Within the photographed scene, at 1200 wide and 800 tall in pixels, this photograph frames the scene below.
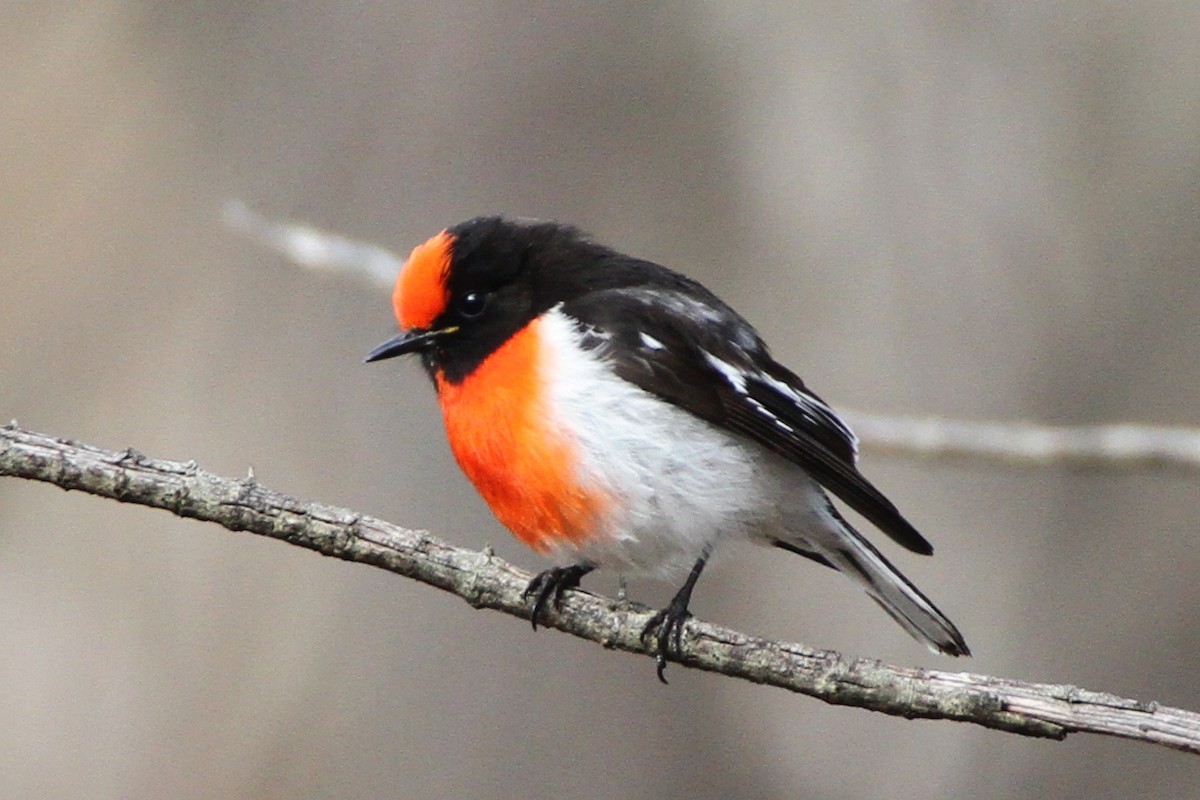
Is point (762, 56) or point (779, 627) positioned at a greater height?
point (762, 56)

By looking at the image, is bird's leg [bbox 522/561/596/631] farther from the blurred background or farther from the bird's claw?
the blurred background

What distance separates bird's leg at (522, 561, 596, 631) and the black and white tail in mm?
757

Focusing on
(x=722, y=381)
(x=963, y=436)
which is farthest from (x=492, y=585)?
(x=963, y=436)

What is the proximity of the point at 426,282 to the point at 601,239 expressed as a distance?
4.18 feet

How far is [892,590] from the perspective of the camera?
3986 mm

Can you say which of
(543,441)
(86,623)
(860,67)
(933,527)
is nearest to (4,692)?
(86,623)

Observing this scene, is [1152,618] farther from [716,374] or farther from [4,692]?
[4,692]

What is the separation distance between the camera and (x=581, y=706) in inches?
191

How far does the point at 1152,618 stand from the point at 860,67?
8.28ft

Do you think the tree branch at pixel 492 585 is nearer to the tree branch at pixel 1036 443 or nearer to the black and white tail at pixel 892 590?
the black and white tail at pixel 892 590

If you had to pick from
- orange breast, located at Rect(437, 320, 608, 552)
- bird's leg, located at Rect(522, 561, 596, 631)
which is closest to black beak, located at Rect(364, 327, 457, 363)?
orange breast, located at Rect(437, 320, 608, 552)

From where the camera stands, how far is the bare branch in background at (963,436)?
385 cm

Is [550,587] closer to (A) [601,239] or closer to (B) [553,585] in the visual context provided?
(B) [553,585]

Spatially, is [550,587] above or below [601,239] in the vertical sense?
below
